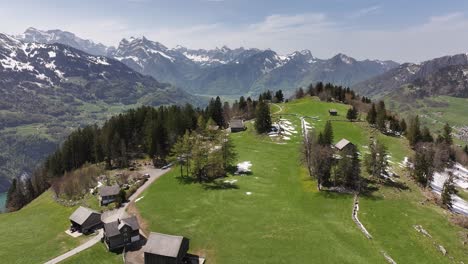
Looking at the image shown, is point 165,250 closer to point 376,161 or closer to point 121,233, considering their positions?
point 121,233

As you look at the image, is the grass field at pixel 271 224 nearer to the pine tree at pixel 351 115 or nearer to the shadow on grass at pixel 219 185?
the shadow on grass at pixel 219 185

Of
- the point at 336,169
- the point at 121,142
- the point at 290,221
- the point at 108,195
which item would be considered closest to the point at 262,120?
the point at 336,169

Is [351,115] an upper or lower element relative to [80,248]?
upper

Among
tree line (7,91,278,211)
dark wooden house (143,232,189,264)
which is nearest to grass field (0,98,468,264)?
dark wooden house (143,232,189,264)

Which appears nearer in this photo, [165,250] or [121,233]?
[165,250]

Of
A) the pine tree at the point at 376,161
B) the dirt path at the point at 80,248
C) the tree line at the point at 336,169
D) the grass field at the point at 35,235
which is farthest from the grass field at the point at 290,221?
the grass field at the point at 35,235

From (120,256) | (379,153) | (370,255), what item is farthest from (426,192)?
(120,256)
